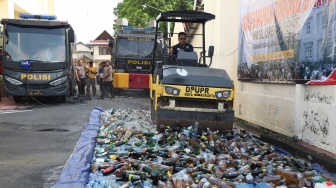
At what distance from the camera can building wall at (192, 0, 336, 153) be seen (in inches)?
260

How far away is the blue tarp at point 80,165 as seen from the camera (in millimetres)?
4852

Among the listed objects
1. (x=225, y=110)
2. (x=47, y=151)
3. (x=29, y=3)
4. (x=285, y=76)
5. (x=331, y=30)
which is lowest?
(x=47, y=151)

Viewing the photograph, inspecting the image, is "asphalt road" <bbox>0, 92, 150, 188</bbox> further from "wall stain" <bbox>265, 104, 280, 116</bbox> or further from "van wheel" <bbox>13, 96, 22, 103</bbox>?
"wall stain" <bbox>265, 104, 280, 116</bbox>

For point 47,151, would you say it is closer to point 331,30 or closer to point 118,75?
point 331,30

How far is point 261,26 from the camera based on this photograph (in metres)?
9.55

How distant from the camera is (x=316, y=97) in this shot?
689cm

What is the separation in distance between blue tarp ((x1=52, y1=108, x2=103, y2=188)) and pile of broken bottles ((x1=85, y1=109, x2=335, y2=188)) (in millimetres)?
110

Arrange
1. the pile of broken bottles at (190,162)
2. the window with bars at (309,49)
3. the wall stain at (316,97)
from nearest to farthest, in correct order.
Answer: the pile of broken bottles at (190,162) → the wall stain at (316,97) → the window with bars at (309,49)

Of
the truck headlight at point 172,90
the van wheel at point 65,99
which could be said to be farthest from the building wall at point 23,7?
the truck headlight at point 172,90

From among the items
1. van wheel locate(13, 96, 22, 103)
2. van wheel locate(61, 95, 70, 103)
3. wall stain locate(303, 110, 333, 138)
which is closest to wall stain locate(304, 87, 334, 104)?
wall stain locate(303, 110, 333, 138)

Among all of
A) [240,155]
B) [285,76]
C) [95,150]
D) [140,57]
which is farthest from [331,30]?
[140,57]

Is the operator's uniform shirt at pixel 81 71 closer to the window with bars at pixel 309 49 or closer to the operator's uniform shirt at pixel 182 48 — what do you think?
the operator's uniform shirt at pixel 182 48

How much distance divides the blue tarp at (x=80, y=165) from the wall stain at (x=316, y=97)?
159 inches

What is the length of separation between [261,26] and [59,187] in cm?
670
